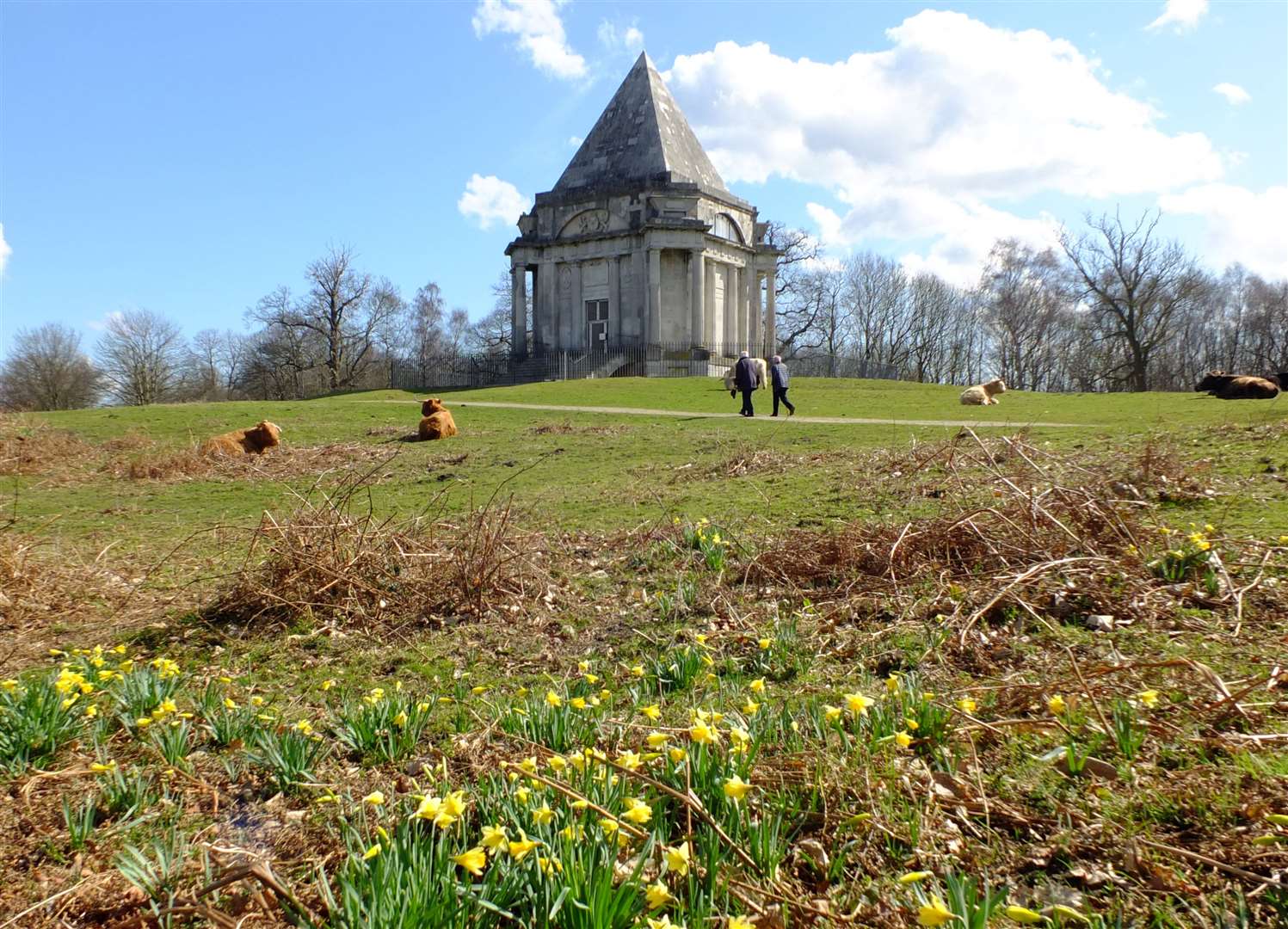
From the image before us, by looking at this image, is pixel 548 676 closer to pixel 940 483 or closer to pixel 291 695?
pixel 291 695

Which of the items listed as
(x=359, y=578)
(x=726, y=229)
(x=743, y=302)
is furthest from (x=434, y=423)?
(x=743, y=302)

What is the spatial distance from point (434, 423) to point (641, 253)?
2479cm

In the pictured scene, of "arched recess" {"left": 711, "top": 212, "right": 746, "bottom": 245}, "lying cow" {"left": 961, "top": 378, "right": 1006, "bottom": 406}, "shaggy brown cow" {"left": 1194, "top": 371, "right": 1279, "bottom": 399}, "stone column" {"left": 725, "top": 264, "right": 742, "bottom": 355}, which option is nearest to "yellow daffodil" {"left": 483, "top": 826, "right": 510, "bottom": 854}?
"lying cow" {"left": 961, "top": 378, "right": 1006, "bottom": 406}

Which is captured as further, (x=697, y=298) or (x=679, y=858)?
(x=697, y=298)

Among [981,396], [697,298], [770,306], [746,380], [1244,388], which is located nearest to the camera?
[746,380]

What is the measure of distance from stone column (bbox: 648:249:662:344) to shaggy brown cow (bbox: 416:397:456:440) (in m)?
22.9

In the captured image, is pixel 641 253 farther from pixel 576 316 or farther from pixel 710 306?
pixel 576 316

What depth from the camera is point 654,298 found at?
3888 cm

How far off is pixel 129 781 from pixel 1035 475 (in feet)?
22.3

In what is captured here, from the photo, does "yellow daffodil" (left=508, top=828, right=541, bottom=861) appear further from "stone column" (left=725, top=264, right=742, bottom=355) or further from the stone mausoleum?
"stone column" (left=725, top=264, right=742, bottom=355)

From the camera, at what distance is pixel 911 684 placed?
340 cm

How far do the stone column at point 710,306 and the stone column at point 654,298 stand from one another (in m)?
2.34

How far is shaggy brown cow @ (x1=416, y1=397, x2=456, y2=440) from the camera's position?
16.6 metres

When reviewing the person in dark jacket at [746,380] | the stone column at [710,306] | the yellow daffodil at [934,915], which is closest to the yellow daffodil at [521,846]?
the yellow daffodil at [934,915]
